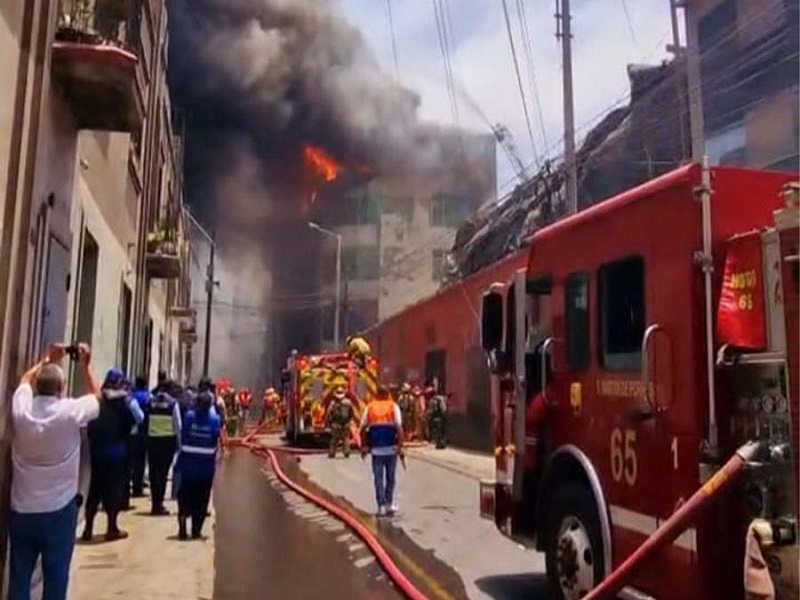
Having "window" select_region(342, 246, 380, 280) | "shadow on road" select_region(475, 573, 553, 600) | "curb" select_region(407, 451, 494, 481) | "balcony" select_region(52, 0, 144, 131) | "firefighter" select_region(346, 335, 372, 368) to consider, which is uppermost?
"window" select_region(342, 246, 380, 280)

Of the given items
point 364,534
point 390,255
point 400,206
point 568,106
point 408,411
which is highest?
point 400,206

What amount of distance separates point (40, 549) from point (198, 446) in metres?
3.66

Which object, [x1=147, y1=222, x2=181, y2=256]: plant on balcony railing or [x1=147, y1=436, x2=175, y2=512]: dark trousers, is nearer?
[x1=147, y1=436, x2=175, y2=512]: dark trousers

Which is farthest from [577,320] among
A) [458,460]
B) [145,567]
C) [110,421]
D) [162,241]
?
[458,460]

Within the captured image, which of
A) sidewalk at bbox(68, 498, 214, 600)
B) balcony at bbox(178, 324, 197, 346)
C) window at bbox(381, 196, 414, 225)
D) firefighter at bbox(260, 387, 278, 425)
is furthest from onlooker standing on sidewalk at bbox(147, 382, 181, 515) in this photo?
window at bbox(381, 196, 414, 225)

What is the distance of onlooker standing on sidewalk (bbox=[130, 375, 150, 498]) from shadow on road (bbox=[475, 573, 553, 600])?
4.25 metres

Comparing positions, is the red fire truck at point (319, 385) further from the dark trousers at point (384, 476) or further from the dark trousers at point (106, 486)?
the dark trousers at point (106, 486)

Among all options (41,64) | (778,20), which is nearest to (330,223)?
(778,20)

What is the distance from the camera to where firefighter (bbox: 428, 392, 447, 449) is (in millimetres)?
20969

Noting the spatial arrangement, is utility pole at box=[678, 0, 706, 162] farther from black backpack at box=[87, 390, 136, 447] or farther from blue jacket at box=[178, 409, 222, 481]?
black backpack at box=[87, 390, 136, 447]

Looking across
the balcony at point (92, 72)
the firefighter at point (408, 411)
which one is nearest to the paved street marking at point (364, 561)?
the balcony at point (92, 72)

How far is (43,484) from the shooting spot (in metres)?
4.09

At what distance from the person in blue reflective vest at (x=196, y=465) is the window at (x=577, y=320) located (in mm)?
4010

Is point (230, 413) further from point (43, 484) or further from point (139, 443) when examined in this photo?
point (43, 484)
